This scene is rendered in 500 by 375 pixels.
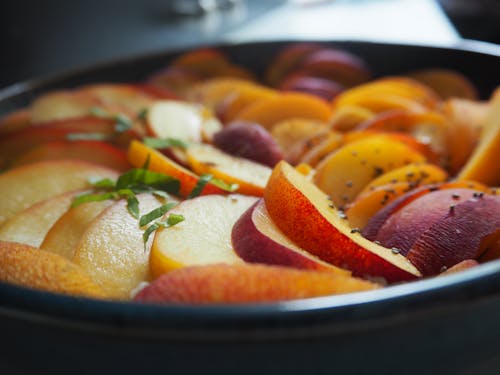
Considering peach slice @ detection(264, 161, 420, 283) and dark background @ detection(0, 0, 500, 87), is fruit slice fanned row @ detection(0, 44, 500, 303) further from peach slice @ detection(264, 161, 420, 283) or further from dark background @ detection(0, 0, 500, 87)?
dark background @ detection(0, 0, 500, 87)

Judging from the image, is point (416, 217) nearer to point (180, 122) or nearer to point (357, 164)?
point (357, 164)

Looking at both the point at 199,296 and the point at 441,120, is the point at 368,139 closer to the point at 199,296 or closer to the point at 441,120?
the point at 441,120

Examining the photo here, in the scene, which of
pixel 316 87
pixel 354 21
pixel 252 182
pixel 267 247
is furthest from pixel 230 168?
pixel 354 21

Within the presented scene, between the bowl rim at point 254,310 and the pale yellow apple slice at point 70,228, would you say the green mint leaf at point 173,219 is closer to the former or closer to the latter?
the pale yellow apple slice at point 70,228

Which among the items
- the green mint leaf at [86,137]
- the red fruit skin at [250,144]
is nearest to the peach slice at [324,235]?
the red fruit skin at [250,144]

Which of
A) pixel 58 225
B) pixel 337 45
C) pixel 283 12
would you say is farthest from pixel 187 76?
pixel 283 12

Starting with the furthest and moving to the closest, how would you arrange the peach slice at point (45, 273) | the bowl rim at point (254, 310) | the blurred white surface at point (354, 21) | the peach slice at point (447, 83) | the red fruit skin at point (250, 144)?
the blurred white surface at point (354, 21)
the peach slice at point (447, 83)
the red fruit skin at point (250, 144)
the peach slice at point (45, 273)
the bowl rim at point (254, 310)
